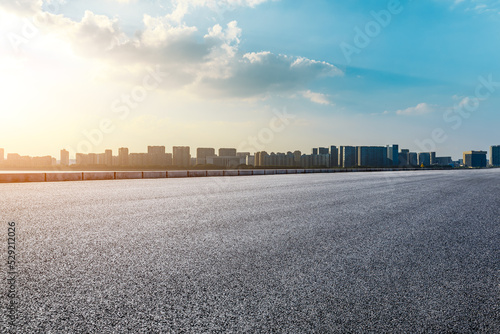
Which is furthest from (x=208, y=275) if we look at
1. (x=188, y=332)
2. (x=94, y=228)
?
(x=94, y=228)

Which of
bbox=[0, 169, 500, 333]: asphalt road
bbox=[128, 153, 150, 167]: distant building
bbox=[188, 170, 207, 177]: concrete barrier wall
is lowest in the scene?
bbox=[0, 169, 500, 333]: asphalt road

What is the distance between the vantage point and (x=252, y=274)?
3809 millimetres

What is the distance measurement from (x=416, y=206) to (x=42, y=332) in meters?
9.94

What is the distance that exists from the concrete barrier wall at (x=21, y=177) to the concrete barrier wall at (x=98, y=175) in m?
2.59

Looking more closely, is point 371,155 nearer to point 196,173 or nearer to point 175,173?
point 196,173

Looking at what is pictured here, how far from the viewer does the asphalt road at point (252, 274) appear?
2760 millimetres

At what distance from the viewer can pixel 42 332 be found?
2533 mm

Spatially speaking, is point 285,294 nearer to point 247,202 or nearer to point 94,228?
point 94,228

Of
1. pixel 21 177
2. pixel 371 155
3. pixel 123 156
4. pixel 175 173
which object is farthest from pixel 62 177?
pixel 371 155

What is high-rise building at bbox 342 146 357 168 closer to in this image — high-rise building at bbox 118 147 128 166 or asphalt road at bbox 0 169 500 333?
high-rise building at bbox 118 147 128 166

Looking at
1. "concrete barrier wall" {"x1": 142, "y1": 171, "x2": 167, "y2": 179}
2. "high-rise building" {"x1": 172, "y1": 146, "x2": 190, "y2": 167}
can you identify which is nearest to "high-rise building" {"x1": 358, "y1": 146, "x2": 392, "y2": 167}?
"high-rise building" {"x1": 172, "y1": 146, "x2": 190, "y2": 167}

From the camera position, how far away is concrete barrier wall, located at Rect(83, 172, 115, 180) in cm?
2311

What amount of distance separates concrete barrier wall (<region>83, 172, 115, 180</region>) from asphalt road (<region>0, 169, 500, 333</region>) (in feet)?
54.4

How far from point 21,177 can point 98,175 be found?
4645 millimetres
